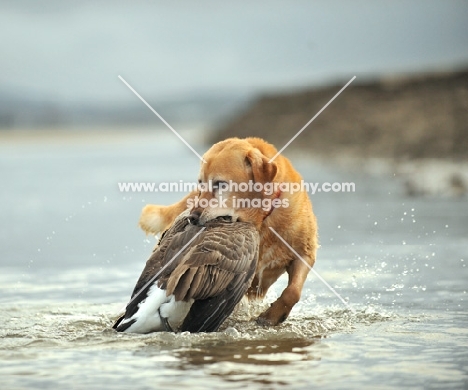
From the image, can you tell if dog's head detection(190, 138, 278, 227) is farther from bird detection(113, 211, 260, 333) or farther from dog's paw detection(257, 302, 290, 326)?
dog's paw detection(257, 302, 290, 326)

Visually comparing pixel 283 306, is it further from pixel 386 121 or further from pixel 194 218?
pixel 386 121

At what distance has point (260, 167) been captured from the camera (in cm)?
715

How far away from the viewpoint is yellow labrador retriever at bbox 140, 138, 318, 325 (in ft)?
23.3

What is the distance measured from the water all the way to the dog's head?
85 centimetres

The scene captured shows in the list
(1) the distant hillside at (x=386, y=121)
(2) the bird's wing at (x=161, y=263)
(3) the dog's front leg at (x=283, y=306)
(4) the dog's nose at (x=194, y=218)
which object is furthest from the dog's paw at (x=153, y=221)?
(1) the distant hillside at (x=386, y=121)

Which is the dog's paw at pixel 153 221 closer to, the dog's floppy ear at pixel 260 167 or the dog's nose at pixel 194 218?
the dog's nose at pixel 194 218

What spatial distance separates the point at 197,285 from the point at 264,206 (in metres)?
1.11

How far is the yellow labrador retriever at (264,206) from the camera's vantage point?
7.09 m

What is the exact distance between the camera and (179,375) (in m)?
5.50

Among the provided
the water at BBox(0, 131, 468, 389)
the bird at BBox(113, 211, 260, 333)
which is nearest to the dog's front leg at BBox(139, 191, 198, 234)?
the water at BBox(0, 131, 468, 389)

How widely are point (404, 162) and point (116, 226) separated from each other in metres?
11.2

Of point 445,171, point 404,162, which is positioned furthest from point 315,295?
point 404,162

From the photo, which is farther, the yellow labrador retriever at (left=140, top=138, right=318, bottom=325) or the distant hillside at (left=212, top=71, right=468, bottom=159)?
the distant hillside at (left=212, top=71, right=468, bottom=159)

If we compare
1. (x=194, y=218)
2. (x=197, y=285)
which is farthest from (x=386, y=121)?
(x=197, y=285)
